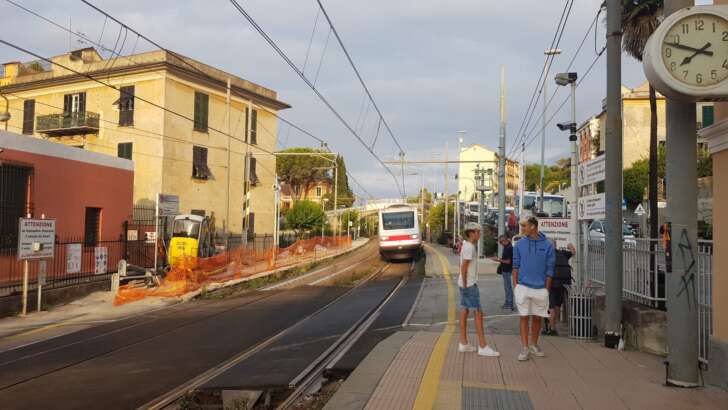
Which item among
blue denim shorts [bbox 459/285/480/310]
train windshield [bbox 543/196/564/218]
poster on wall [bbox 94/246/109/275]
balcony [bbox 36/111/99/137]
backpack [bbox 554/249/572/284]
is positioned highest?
balcony [bbox 36/111/99/137]

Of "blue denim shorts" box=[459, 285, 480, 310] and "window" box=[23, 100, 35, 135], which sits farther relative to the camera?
"window" box=[23, 100, 35, 135]

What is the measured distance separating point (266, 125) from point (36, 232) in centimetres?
2891

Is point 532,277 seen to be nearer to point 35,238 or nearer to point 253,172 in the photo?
point 35,238

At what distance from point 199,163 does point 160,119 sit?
3907 millimetres

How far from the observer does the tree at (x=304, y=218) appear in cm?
5628

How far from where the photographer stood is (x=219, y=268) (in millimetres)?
24906

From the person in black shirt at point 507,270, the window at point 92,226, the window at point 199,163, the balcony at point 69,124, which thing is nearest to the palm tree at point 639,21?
the person in black shirt at point 507,270

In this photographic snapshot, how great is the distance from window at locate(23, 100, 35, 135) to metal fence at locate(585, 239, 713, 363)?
3958 centimetres

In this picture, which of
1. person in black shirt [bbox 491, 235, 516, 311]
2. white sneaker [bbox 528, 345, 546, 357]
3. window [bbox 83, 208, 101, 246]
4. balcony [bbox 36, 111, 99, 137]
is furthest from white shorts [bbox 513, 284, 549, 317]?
balcony [bbox 36, 111, 99, 137]

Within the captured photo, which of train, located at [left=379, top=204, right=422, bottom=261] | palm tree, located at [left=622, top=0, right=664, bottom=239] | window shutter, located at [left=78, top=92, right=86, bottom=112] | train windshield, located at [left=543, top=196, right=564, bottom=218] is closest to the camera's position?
palm tree, located at [left=622, top=0, right=664, bottom=239]

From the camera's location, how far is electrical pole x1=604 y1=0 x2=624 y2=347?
8445 millimetres

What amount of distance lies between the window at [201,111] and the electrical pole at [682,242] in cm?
3321

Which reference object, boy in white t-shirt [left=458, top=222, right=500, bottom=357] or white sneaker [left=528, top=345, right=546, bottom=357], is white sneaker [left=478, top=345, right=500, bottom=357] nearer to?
boy in white t-shirt [left=458, top=222, right=500, bottom=357]

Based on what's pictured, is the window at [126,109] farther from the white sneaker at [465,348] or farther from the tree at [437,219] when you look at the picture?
the tree at [437,219]
